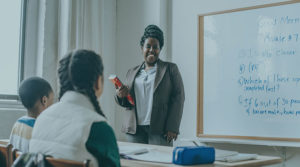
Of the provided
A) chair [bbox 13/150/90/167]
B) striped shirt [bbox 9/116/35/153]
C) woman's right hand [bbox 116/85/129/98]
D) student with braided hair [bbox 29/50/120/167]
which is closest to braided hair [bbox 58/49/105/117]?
student with braided hair [bbox 29/50/120/167]

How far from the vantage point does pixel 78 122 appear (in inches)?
49.5

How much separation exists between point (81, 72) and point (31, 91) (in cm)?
75

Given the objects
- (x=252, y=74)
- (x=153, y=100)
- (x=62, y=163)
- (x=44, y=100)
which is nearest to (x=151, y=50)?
(x=153, y=100)

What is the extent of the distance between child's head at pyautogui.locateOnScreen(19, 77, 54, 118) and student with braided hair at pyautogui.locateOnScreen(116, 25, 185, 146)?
72 centimetres

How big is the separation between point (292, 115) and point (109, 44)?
6.32ft

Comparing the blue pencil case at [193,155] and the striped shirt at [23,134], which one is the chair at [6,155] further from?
the blue pencil case at [193,155]

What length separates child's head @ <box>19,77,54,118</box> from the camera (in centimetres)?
200

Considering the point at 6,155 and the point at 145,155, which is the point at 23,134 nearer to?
the point at 6,155

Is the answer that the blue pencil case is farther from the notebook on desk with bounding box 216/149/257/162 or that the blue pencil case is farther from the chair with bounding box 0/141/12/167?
the chair with bounding box 0/141/12/167

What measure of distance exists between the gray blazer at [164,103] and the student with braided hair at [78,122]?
4.37 ft

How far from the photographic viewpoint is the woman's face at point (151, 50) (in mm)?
2861

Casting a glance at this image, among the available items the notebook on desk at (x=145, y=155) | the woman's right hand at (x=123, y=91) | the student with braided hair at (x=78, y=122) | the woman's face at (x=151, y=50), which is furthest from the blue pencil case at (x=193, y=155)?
the woman's face at (x=151, y=50)

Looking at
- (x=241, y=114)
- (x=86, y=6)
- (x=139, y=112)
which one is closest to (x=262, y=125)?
(x=241, y=114)

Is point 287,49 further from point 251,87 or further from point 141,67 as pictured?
point 141,67
